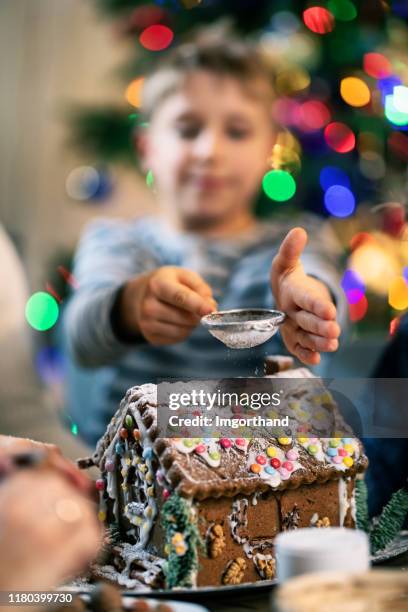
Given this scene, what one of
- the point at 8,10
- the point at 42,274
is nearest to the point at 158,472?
the point at 42,274

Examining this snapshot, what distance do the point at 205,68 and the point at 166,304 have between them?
0.53 meters

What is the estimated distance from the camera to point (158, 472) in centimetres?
90

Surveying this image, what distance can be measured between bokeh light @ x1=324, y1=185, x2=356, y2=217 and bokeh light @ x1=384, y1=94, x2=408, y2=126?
175 millimetres

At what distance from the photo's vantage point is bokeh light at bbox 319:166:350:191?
1.81 m

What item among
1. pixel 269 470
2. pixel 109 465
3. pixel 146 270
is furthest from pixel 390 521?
pixel 146 270

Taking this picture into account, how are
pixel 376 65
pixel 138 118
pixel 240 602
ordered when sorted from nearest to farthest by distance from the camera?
pixel 240 602
pixel 138 118
pixel 376 65

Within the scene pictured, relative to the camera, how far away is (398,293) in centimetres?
191

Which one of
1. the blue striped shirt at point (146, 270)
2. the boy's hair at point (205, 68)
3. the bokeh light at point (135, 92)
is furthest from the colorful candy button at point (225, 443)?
the bokeh light at point (135, 92)

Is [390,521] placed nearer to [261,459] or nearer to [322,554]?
[261,459]

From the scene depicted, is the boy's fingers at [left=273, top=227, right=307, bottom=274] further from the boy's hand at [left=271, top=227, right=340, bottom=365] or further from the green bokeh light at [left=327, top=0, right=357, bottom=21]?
the green bokeh light at [left=327, top=0, right=357, bottom=21]

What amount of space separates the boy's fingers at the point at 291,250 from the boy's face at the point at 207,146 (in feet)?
1.29

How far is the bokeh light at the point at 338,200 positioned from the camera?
181 centimetres

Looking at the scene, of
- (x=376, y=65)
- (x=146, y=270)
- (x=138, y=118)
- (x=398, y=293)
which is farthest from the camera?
(x=398, y=293)

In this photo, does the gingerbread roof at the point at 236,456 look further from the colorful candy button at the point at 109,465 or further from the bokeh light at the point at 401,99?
the bokeh light at the point at 401,99
